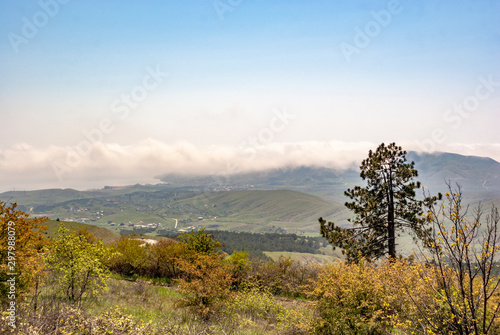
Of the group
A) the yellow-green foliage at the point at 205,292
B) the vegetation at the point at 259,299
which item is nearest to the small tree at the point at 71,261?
the vegetation at the point at 259,299

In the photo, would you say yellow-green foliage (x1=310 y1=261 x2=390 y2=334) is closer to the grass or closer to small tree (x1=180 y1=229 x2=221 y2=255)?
the grass

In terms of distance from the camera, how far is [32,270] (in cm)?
1102

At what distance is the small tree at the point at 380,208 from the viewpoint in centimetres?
2303

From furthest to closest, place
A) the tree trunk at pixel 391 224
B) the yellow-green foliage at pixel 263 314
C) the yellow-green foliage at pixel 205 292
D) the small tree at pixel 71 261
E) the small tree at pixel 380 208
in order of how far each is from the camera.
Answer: the tree trunk at pixel 391 224
the small tree at pixel 380 208
the yellow-green foliage at pixel 205 292
the yellow-green foliage at pixel 263 314
the small tree at pixel 71 261

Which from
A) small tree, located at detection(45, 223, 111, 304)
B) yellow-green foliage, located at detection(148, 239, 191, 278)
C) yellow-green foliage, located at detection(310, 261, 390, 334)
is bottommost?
yellow-green foliage, located at detection(148, 239, 191, 278)

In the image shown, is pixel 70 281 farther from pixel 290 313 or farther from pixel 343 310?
pixel 343 310

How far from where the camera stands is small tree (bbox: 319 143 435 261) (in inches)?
907

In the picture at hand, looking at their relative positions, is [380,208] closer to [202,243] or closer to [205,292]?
[202,243]

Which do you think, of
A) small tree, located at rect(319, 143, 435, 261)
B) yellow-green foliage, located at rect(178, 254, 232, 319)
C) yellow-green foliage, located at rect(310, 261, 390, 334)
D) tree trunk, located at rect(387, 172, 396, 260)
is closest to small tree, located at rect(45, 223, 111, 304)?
yellow-green foliage, located at rect(178, 254, 232, 319)

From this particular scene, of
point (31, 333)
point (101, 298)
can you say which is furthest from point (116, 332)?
point (101, 298)

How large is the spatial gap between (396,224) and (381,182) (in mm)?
3550

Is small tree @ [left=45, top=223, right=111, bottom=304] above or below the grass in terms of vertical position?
above

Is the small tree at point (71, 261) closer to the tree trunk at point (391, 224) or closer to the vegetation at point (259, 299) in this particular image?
the vegetation at point (259, 299)

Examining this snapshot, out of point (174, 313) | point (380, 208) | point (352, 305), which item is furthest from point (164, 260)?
point (352, 305)
